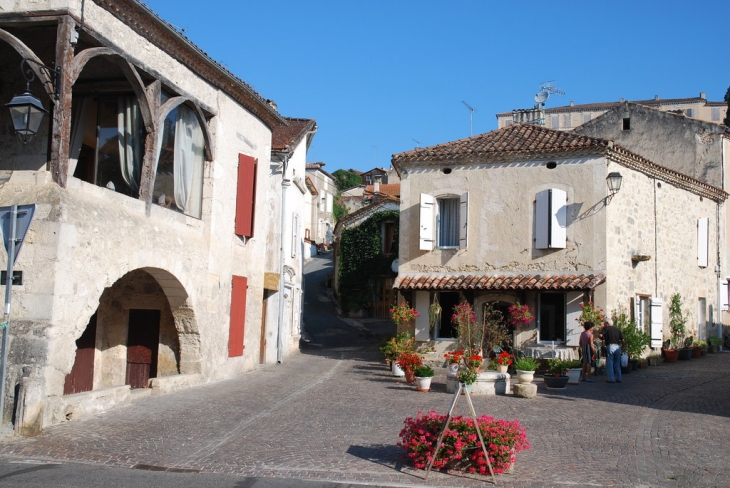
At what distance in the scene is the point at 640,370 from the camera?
733 inches

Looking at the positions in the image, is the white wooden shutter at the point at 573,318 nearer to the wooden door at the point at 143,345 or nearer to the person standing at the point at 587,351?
the person standing at the point at 587,351

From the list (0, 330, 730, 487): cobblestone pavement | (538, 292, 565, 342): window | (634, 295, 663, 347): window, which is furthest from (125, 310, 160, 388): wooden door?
(634, 295, 663, 347): window

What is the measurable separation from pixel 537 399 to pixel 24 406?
8844 mm

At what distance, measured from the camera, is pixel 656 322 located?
19.8 m

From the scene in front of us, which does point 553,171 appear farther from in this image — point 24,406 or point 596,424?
point 24,406

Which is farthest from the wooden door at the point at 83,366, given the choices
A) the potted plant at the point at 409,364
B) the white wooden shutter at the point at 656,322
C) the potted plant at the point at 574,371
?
the white wooden shutter at the point at 656,322

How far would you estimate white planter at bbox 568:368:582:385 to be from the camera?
15734 millimetres

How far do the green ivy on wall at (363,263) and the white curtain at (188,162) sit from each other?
62.7 feet

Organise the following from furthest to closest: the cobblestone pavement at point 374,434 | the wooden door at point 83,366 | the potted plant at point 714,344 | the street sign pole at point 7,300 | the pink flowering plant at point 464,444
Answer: the potted plant at point 714,344
the wooden door at point 83,366
the street sign pole at point 7,300
the cobblestone pavement at point 374,434
the pink flowering plant at point 464,444

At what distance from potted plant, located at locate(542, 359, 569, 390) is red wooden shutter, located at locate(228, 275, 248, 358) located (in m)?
7.02

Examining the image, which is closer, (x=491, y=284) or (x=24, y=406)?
(x=24, y=406)

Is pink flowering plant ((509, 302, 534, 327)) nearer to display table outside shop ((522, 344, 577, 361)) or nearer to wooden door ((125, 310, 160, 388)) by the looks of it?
display table outside shop ((522, 344, 577, 361))

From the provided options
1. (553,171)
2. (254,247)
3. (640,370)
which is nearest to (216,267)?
(254,247)

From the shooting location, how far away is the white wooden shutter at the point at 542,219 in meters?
18.6
